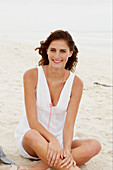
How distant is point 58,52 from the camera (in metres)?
2.75

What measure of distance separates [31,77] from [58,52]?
40cm

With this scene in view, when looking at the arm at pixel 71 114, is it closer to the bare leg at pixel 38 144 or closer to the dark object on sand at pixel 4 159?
the bare leg at pixel 38 144

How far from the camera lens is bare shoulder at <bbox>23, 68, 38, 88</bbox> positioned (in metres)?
2.81

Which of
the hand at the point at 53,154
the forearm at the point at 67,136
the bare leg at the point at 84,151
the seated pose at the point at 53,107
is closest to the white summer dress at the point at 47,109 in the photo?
the seated pose at the point at 53,107

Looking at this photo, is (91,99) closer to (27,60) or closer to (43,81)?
(43,81)

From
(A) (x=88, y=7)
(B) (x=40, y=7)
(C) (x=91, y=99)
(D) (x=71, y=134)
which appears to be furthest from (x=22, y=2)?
(D) (x=71, y=134)

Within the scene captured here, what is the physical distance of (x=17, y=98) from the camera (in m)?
4.95

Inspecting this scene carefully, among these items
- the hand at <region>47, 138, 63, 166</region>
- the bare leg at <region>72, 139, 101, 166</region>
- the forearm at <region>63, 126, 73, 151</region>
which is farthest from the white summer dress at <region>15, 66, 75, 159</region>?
the hand at <region>47, 138, 63, 166</region>

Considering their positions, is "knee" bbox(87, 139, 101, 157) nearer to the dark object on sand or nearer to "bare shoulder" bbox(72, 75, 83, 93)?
"bare shoulder" bbox(72, 75, 83, 93)

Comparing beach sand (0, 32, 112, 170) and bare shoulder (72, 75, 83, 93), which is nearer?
bare shoulder (72, 75, 83, 93)

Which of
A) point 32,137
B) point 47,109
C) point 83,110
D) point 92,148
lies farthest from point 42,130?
point 83,110

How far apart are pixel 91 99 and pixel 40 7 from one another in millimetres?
35565

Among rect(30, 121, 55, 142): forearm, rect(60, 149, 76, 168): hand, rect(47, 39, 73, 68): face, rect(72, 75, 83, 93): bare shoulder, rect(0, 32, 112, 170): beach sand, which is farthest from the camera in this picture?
rect(0, 32, 112, 170): beach sand

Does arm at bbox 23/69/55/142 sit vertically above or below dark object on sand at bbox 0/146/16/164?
above
